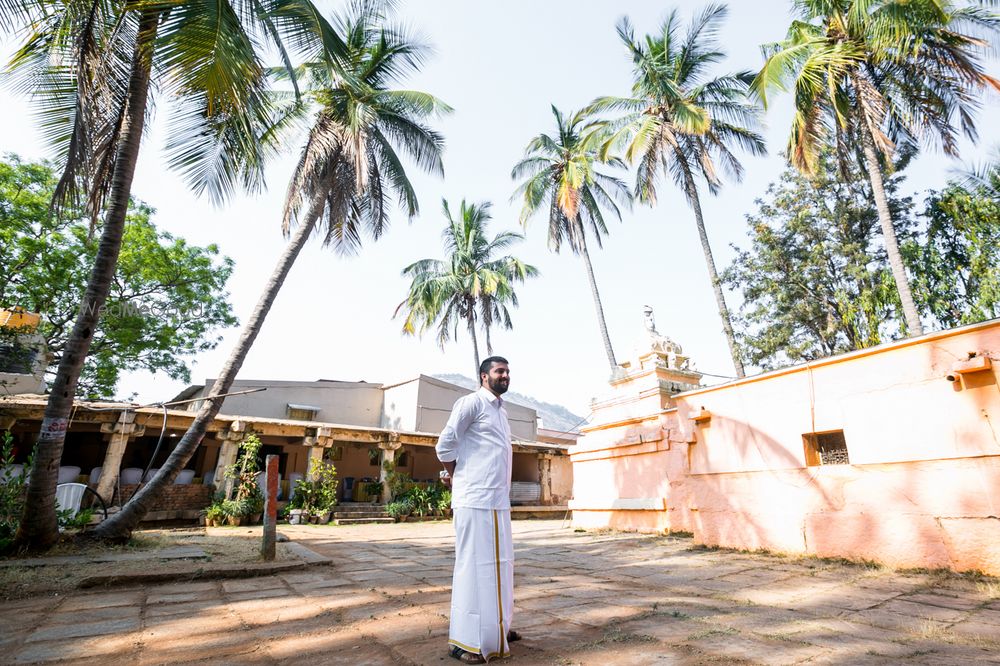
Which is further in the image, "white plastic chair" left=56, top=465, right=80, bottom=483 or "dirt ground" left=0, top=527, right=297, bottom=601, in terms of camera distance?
"white plastic chair" left=56, top=465, right=80, bottom=483

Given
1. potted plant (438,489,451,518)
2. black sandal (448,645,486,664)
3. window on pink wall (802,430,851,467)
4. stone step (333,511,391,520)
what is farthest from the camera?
potted plant (438,489,451,518)

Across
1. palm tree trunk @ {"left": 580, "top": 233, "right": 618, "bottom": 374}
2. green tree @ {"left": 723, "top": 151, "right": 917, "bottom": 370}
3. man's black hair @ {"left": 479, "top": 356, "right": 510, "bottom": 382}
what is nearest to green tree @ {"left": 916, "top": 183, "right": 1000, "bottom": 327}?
green tree @ {"left": 723, "top": 151, "right": 917, "bottom": 370}

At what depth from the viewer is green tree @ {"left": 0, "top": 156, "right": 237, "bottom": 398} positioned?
Result: 15.1m

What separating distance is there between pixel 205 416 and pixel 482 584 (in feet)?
21.1

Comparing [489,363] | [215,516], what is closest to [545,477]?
[215,516]

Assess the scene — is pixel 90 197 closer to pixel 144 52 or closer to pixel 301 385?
pixel 144 52

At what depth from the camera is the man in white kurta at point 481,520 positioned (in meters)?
2.62

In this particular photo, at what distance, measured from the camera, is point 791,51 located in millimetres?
10555

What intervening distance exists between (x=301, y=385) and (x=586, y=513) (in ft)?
45.8

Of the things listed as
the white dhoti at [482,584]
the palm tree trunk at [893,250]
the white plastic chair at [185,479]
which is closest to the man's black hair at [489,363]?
the white dhoti at [482,584]

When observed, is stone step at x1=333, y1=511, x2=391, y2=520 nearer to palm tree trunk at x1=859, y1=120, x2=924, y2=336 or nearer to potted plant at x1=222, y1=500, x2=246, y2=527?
potted plant at x1=222, y1=500, x2=246, y2=527

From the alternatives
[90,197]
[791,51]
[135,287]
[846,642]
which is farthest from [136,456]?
[791,51]

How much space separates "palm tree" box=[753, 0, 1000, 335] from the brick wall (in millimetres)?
16579

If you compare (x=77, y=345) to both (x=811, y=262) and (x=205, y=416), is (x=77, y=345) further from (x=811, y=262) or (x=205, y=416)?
(x=811, y=262)
